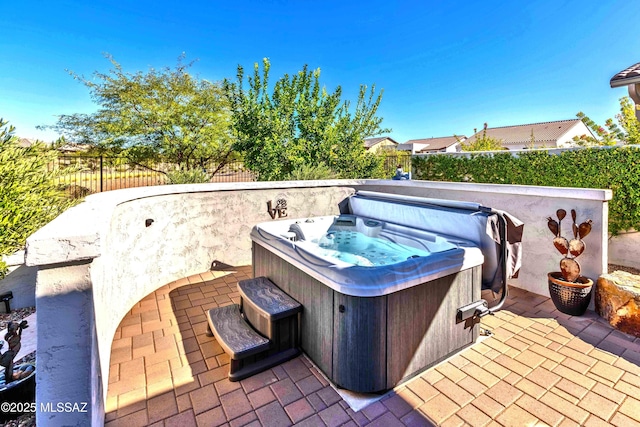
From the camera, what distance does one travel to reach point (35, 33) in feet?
30.8

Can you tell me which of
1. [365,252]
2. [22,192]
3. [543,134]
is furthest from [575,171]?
[543,134]

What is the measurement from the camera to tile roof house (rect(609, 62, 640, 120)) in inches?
147

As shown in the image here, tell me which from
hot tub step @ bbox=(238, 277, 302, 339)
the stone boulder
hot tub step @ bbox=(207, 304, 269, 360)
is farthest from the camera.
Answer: the stone boulder

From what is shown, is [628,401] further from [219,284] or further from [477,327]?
[219,284]

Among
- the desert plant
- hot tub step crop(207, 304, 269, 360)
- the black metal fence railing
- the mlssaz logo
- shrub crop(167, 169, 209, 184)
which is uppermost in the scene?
the black metal fence railing

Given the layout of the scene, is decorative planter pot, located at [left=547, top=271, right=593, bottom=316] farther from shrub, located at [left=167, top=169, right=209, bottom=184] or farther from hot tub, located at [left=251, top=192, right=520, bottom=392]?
shrub, located at [left=167, top=169, right=209, bottom=184]

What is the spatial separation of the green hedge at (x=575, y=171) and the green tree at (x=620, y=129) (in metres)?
1.68

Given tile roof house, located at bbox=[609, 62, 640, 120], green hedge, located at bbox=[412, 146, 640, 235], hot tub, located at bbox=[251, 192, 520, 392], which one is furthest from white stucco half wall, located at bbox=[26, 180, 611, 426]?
green hedge, located at bbox=[412, 146, 640, 235]

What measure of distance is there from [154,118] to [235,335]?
9.99 metres

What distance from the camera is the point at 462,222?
126 inches

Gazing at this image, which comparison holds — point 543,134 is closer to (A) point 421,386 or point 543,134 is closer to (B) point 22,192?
(A) point 421,386

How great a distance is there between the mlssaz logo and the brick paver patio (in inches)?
87.4

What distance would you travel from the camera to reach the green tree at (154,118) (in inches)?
390

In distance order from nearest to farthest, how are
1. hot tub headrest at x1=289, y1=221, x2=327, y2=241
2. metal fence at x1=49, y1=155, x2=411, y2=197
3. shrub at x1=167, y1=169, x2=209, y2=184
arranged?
hot tub headrest at x1=289, y1=221, x2=327, y2=241
shrub at x1=167, y1=169, x2=209, y2=184
metal fence at x1=49, y1=155, x2=411, y2=197
